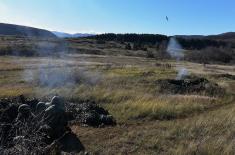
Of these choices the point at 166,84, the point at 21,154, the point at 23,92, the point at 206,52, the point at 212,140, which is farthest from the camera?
the point at 206,52

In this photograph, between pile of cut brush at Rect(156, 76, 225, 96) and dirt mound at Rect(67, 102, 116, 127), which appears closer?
dirt mound at Rect(67, 102, 116, 127)

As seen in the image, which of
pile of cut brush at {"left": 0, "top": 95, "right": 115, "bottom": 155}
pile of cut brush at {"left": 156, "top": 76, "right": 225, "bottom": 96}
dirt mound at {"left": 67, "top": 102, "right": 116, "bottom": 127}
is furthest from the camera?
pile of cut brush at {"left": 156, "top": 76, "right": 225, "bottom": 96}

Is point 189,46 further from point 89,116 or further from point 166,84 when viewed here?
point 89,116

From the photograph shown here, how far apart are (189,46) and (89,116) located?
113 meters

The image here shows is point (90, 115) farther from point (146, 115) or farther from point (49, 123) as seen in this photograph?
point (49, 123)

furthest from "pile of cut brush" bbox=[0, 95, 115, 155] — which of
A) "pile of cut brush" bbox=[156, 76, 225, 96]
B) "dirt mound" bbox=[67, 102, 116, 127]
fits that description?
"pile of cut brush" bbox=[156, 76, 225, 96]

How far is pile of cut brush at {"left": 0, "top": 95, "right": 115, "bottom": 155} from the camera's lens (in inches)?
382

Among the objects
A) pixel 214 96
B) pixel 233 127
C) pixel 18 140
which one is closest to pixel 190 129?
pixel 233 127

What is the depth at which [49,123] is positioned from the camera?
1341cm

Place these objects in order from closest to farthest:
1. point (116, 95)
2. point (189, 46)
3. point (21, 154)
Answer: point (21, 154), point (116, 95), point (189, 46)

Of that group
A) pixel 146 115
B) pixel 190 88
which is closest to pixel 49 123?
pixel 146 115

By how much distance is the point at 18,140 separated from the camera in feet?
27.2

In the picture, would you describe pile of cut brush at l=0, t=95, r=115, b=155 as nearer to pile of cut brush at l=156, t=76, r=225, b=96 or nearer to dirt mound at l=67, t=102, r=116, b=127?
dirt mound at l=67, t=102, r=116, b=127

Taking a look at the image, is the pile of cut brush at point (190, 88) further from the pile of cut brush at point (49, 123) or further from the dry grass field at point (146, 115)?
the pile of cut brush at point (49, 123)
